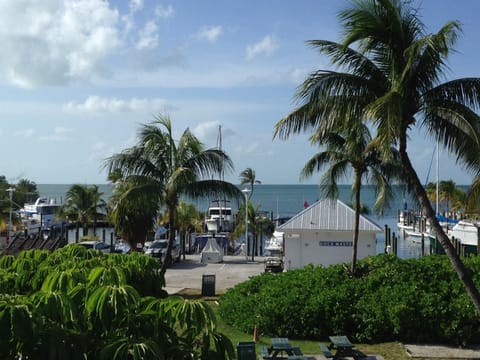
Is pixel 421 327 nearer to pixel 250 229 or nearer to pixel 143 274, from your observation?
pixel 143 274

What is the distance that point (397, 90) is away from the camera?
10.8 m

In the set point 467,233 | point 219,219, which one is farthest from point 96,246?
point 467,233

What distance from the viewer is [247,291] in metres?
16.3

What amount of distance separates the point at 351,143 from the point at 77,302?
1293 cm

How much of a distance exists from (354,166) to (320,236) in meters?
8.91

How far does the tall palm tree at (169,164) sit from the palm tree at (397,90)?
7400 millimetres

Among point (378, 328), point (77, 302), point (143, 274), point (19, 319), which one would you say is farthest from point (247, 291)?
point (19, 319)

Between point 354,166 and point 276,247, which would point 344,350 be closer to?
point 354,166

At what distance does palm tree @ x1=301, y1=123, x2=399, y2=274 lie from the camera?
1791 cm

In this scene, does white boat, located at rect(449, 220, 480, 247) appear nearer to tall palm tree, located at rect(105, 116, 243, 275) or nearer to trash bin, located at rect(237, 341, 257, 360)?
tall palm tree, located at rect(105, 116, 243, 275)

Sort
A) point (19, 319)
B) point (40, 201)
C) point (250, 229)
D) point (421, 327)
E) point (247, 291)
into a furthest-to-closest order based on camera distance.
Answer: point (40, 201), point (250, 229), point (247, 291), point (421, 327), point (19, 319)

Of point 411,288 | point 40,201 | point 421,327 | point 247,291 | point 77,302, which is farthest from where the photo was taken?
point 40,201

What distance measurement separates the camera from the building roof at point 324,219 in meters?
26.4

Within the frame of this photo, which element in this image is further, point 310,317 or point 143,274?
point 310,317
